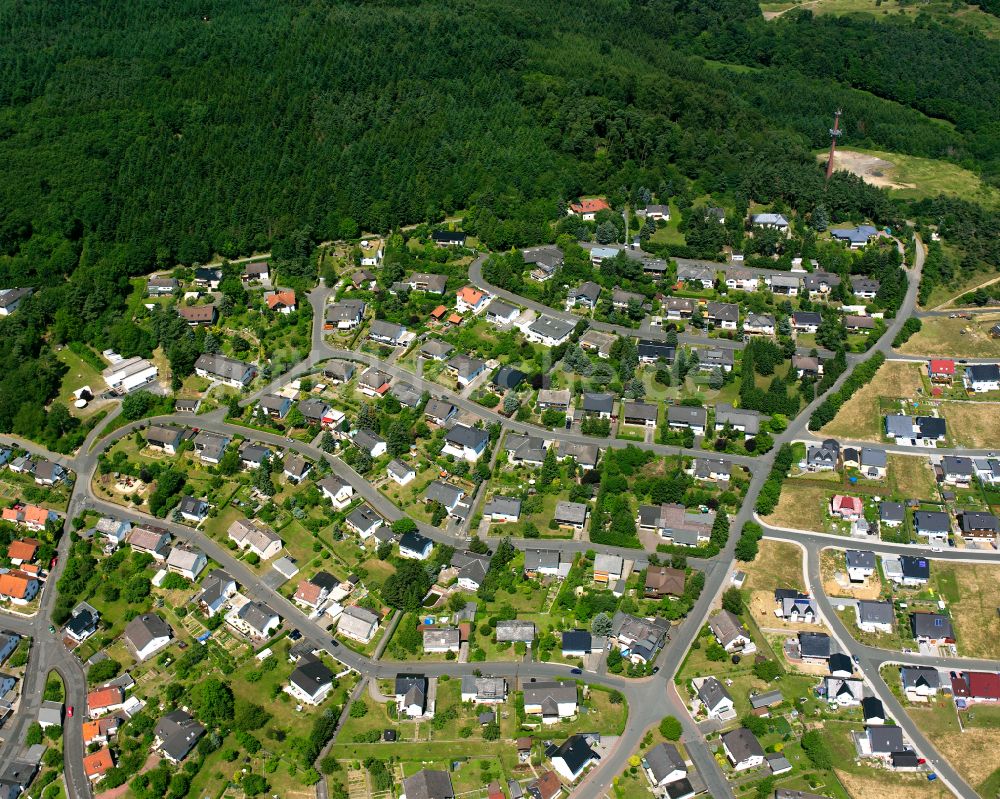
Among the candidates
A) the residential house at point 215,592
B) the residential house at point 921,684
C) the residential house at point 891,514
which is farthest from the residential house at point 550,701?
the residential house at point 891,514

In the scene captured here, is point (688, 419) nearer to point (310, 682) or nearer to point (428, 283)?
point (428, 283)

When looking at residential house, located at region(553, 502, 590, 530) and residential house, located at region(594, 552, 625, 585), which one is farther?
residential house, located at region(553, 502, 590, 530)

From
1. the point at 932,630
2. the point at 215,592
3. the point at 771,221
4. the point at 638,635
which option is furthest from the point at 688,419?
the point at 215,592

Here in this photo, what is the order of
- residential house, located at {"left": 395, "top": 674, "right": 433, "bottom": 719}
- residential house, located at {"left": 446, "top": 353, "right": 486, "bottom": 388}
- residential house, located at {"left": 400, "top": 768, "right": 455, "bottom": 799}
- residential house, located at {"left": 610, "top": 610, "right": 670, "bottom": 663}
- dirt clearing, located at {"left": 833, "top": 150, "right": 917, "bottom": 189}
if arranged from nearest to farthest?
residential house, located at {"left": 400, "top": 768, "right": 455, "bottom": 799}, residential house, located at {"left": 395, "top": 674, "right": 433, "bottom": 719}, residential house, located at {"left": 610, "top": 610, "right": 670, "bottom": 663}, residential house, located at {"left": 446, "top": 353, "right": 486, "bottom": 388}, dirt clearing, located at {"left": 833, "top": 150, "right": 917, "bottom": 189}

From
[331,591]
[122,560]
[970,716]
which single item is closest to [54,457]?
[122,560]

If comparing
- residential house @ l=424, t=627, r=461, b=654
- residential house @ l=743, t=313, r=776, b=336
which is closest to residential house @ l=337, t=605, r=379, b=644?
residential house @ l=424, t=627, r=461, b=654

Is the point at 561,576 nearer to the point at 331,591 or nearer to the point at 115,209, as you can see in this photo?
the point at 331,591

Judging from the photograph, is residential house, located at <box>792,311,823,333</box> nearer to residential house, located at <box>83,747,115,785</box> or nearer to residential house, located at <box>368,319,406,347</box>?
residential house, located at <box>368,319,406,347</box>

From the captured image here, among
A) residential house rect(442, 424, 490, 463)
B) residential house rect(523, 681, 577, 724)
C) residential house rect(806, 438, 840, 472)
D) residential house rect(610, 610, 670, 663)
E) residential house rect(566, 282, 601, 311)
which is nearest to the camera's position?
residential house rect(523, 681, 577, 724)

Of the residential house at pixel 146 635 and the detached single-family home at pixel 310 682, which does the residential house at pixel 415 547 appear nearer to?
the detached single-family home at pixel 310 682
